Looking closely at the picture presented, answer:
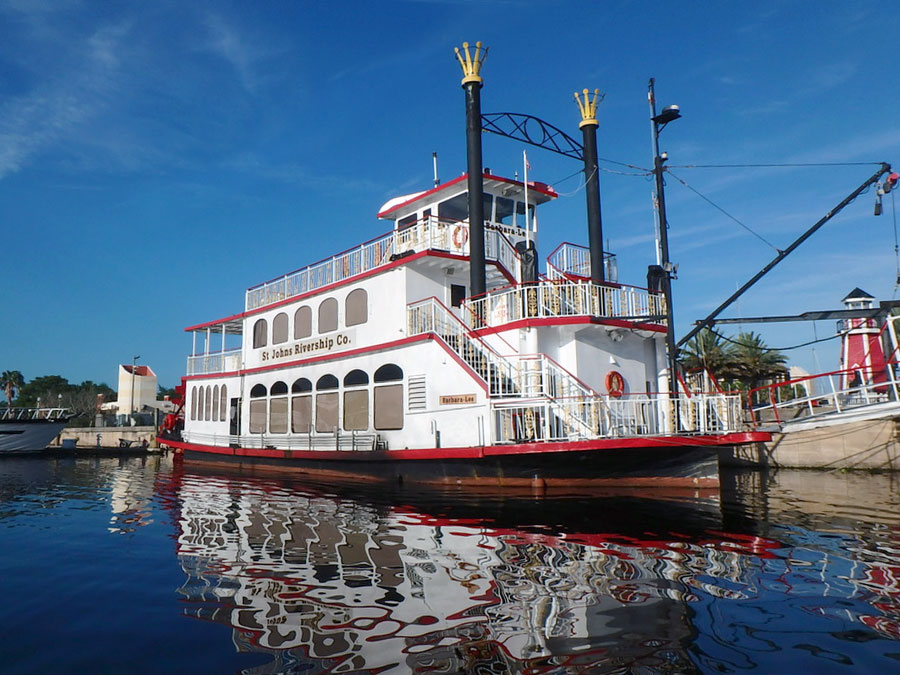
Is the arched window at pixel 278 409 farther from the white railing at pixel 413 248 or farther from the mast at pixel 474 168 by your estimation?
the mast at pixel 474 168

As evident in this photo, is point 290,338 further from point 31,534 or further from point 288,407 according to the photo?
point 31,534

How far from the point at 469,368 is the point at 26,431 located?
26164 millimetres

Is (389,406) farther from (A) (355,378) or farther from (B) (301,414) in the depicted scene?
(B) (301,414)

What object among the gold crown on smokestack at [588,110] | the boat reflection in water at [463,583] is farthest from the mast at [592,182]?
the boat reflection in water at [463,583]

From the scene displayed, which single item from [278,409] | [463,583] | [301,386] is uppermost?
[301,386]

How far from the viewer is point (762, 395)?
90.4 feet

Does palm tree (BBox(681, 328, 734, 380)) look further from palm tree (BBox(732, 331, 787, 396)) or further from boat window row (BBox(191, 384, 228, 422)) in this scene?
boat window row (BBox(191, 384, 228, 422))

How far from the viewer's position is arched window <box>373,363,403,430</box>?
47.5 ft

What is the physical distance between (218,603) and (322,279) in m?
14.0

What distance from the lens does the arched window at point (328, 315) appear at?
57.5 ft

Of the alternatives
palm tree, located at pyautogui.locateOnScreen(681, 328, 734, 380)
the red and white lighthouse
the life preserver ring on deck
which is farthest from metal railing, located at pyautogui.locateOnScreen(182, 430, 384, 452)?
palm tree, located at pyautogui.locateOnScreen(681, 328, 734, 380)

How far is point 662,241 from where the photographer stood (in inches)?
549

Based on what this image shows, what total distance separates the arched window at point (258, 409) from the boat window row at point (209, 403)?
6.69ft

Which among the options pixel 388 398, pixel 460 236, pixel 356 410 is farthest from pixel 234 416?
pixel 460 236
